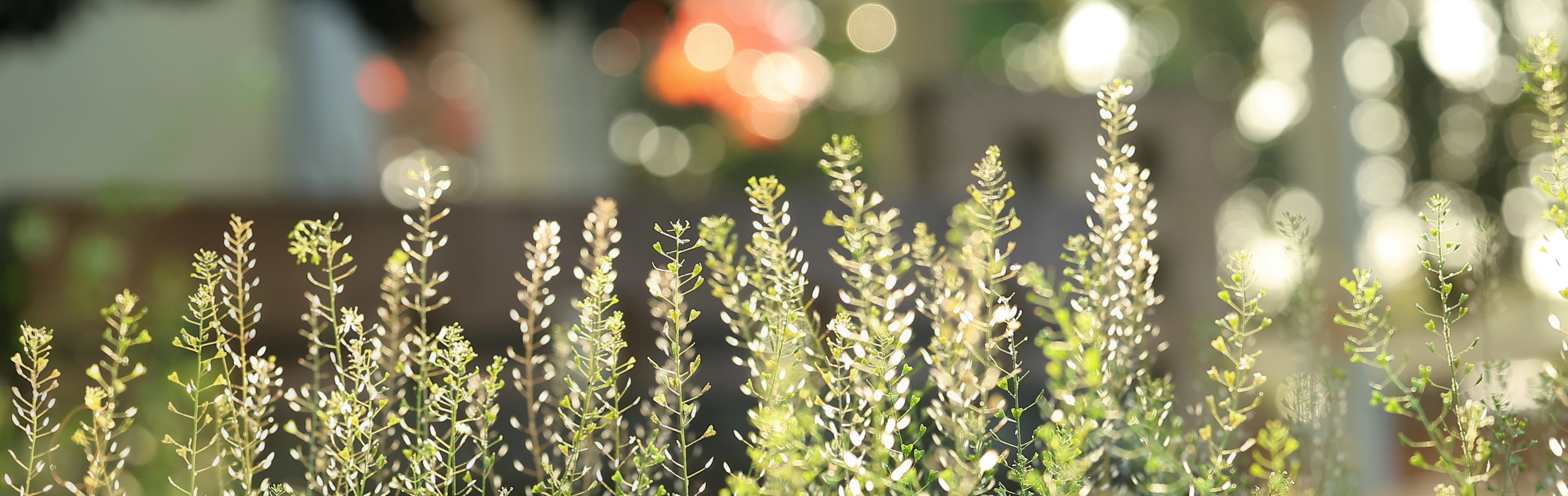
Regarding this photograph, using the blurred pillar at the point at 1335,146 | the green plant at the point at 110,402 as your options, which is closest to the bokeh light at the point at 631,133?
the blurred pillar at the point at 1335,146

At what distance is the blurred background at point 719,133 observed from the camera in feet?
5.86

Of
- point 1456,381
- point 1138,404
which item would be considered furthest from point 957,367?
point 1456,381

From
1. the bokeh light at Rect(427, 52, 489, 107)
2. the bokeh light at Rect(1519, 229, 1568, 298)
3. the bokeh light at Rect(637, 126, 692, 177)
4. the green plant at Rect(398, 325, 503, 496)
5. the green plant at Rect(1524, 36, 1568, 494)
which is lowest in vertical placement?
the bokeh light at Rect(637, 126, 692, 177)

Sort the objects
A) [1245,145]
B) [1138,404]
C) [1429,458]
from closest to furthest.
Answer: [1138,404] → [1429,458] → [1245,145]

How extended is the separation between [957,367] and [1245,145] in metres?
6.63

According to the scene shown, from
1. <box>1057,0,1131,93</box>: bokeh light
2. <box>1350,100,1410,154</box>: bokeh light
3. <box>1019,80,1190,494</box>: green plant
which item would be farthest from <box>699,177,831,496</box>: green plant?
<box>1057,0,1131,93</box>: bokeh light

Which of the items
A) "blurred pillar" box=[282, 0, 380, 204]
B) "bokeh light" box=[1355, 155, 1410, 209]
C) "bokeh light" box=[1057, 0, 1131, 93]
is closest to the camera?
"blurred pillar" box=[282, 0, 380, 204]

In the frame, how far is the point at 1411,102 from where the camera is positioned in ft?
18.6

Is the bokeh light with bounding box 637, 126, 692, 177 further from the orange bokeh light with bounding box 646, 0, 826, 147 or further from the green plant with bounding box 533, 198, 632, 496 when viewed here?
the green plant with bounding box 533, 198, 632, 496

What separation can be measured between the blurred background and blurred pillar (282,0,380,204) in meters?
0.01

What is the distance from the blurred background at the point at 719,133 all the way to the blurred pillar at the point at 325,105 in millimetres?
13

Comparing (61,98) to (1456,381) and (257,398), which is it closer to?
(257,398)

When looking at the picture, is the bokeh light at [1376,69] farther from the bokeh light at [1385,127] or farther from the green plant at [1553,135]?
the green plant at [1553,135]

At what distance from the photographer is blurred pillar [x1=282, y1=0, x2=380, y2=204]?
111 inches
